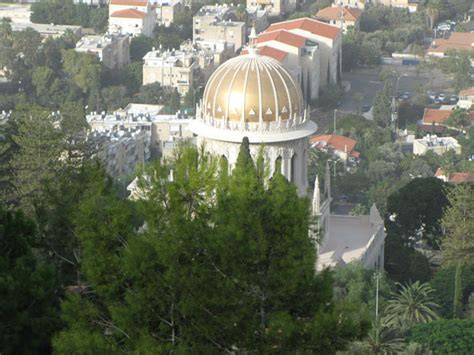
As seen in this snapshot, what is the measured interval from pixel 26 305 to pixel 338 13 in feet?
263

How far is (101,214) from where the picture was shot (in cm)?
2720

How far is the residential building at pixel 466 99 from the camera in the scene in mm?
85125

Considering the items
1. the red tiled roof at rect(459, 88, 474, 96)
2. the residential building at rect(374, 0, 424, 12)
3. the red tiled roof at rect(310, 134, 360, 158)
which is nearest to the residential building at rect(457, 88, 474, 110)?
the red tiled roof at rect(459, 88, 474, 96)

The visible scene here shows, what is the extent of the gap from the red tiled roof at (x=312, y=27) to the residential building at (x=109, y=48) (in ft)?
30.7

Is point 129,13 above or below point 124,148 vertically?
above

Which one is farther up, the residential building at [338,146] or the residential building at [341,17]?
the residential building at [341,17]

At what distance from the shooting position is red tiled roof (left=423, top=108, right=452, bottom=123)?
81.7m

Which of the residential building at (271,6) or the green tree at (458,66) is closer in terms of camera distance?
the green tree at (458,66)

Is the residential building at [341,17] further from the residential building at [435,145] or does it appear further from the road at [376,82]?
the residential building at [435,145]

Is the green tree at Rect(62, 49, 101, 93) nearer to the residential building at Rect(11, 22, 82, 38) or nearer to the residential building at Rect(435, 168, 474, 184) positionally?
the residential building at Rect(11, 22, 82, 38)

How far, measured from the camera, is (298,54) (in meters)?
85.9

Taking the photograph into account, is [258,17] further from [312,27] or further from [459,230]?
[459,230]

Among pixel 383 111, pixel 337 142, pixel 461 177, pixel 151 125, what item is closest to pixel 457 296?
pixel 461 177

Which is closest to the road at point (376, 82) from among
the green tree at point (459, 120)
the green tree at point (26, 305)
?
the green tree at point (459, 120)
